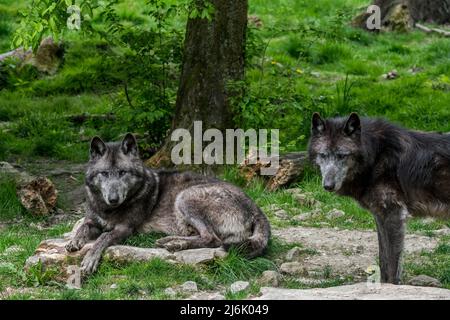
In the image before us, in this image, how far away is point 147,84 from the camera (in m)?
12.1

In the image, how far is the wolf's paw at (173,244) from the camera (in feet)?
26.0

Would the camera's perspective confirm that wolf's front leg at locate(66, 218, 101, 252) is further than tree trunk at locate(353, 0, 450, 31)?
No

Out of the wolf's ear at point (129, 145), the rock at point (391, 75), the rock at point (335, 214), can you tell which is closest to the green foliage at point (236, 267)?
the wolf's ear at point (129, 145)

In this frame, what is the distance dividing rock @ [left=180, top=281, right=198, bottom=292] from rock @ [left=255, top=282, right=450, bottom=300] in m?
0.77

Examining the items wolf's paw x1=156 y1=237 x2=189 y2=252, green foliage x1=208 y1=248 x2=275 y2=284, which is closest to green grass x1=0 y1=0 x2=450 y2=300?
green foliage x1=208 y1=248 x2=275 y2=284

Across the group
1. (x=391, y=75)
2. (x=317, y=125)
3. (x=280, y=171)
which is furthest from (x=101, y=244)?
(x=391, y=75)

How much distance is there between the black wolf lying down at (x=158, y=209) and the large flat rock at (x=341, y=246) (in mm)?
635

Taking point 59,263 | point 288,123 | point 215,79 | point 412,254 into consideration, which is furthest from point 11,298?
point 288,123

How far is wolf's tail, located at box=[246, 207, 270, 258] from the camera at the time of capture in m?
7.97

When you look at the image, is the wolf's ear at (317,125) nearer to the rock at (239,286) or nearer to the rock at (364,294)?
the rock at (239,286)

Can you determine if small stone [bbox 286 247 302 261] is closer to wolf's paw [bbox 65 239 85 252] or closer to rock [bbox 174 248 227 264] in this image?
rock [bbox 174 248 227 264]

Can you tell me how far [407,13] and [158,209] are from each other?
11662 millimetres

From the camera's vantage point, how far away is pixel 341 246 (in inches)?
346
